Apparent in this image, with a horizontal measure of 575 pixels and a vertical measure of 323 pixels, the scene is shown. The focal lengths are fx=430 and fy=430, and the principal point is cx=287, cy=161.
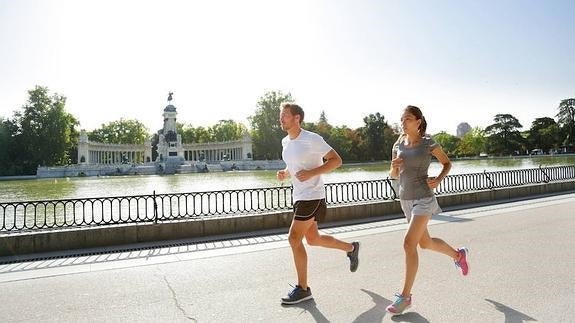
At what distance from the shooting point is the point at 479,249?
723cm

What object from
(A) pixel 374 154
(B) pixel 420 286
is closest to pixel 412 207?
(B) pixel 420 286

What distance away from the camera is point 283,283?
560 centimetres

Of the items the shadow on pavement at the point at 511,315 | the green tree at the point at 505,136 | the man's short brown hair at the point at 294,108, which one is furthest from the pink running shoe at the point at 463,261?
the green tree at the point at 505,136

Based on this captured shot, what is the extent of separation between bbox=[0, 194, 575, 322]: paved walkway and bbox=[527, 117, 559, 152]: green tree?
10766cm

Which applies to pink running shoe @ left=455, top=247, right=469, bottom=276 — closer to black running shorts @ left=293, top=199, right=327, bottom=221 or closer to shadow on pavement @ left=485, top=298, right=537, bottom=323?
shadow on pavement @ left=485, top=298, right=537, bottom=323

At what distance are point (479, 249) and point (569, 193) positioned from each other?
1281cm

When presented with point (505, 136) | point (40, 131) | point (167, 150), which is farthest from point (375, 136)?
point (40, 131)

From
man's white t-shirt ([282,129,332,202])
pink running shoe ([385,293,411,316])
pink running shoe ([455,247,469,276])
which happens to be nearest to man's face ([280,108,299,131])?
man's white t-shirt ([282,129,332,202])

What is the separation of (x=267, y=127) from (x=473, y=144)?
69.0 m

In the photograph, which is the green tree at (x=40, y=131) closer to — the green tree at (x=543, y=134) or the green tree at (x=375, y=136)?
the green tree at (x=375, y=136)

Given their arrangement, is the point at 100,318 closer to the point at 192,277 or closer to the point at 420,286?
the point at 192,277

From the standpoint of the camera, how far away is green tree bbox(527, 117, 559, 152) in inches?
3952

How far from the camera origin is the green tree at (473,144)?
12244 centimetres

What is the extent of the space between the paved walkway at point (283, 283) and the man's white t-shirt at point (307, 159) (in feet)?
4.02
